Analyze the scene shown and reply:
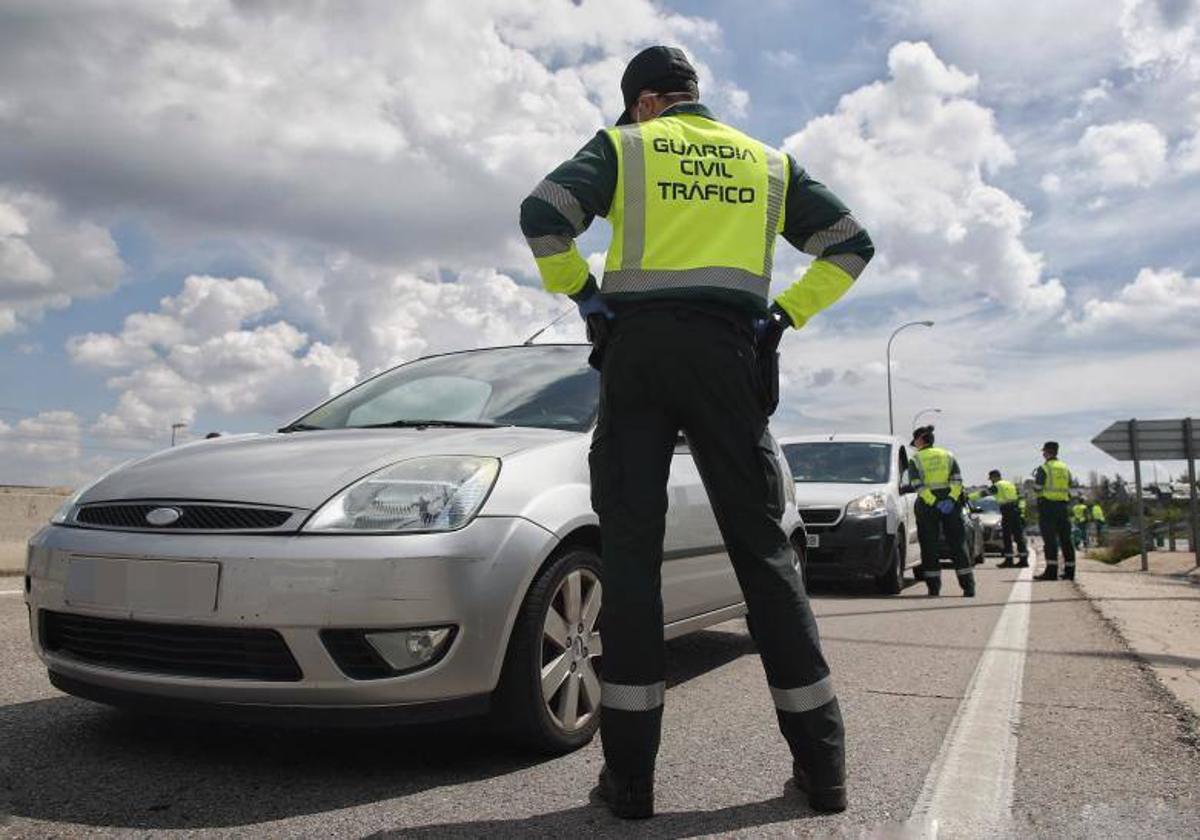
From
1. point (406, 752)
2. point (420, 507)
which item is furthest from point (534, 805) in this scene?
point (420, 507)

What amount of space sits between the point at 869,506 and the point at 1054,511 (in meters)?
5.08

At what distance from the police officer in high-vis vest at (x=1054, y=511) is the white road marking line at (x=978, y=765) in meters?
8.67

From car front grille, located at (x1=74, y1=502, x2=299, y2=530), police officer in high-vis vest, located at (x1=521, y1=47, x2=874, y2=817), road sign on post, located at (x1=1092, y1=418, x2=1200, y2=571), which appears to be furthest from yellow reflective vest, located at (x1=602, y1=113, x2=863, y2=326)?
road sign on post, located at (x1=1092, y1=418, x2=1200, y2=571)

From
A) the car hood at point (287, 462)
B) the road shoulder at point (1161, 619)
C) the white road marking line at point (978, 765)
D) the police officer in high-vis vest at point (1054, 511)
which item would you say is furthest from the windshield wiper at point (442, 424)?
the police officer in high-vis vest at point (1054, 511)

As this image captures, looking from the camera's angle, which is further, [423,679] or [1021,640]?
[1021,640]

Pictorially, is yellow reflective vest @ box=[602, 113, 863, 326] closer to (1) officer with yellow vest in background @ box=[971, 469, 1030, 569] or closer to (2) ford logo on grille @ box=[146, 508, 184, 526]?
(2) ford logo on grille @ box=[146, 508, 184, 526]

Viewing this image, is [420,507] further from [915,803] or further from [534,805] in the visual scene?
[915,803]

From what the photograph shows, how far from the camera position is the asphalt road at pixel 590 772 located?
2.47 m

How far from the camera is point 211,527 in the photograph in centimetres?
285

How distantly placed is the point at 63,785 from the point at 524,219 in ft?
6.45

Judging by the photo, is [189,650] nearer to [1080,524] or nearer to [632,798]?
[632,798]

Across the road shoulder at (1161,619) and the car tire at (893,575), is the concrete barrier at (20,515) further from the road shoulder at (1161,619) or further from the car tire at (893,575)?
the road shoulder at (1161,619)

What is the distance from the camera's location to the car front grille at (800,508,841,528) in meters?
9.44

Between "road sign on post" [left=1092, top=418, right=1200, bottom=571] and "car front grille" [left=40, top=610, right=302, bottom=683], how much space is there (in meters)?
17.1
